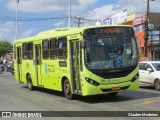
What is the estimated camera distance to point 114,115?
470 inches

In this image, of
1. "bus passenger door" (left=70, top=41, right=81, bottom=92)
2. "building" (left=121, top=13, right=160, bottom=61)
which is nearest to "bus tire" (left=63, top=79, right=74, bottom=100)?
"bus passenger door" (left=70, top=41, right=81, bottom=92)

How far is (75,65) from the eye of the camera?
15.9 m

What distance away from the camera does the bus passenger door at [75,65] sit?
51.5 ft

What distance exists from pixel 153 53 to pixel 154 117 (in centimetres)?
3128

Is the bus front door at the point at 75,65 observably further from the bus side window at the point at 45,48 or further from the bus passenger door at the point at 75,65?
the bus side window at the point at 45,48

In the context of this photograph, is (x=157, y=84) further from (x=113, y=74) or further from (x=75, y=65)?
(x=75, y=65)

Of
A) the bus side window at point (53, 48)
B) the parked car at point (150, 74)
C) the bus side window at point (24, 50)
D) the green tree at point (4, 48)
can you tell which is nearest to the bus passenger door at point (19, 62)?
the bus side window at point (24, 50)

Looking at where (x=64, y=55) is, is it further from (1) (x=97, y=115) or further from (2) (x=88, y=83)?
(1) (x=97, y=115)

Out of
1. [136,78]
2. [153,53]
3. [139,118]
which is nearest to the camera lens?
[139,118]

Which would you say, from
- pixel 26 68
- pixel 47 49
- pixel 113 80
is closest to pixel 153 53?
pixel 26 68

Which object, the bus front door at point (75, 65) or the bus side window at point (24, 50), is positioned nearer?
the bus front door at point (75, 65)

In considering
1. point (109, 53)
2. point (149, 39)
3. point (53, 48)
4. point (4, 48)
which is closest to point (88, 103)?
point (109, 53)

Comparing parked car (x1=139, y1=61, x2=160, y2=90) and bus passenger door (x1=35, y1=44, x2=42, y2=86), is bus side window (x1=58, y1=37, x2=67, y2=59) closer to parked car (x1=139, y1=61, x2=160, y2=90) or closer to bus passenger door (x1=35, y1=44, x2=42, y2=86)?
bus passenger door (x1=35, y1=44, x2=42, y2=86)

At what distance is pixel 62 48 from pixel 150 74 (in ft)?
18.6
